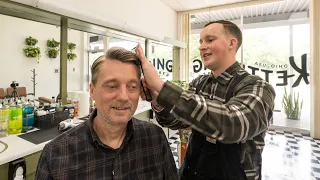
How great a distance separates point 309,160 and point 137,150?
3790 mm

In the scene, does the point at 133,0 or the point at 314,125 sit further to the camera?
the point at 314,125

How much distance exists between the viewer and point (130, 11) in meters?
3.90

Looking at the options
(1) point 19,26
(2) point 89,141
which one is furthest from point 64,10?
(2) point 89,141

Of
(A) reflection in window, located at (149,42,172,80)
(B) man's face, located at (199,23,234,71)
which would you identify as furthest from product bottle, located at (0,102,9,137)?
(A) reflection in window, located at (149,42,172,80)

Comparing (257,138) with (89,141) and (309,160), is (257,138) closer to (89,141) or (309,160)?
(89,141)

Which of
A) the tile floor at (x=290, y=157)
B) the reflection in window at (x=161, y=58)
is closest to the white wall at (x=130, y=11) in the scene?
the reflection in window at (x=161, y=58)

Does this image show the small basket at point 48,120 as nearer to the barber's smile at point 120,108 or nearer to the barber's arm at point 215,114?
the barber's smile at point 120,108

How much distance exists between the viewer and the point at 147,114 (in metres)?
3.53

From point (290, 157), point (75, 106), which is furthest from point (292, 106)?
point (75, 106)

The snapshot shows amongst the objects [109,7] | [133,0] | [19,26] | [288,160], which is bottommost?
[288,160]

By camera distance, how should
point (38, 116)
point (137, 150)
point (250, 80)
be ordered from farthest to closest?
point (38, 116) → point (137, 150) → point (250, 80)

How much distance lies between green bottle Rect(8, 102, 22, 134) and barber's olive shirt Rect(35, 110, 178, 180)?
3.76 ft

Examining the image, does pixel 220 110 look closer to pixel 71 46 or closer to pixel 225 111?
pixel 225 111

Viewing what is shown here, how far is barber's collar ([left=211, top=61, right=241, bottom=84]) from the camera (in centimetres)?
112
